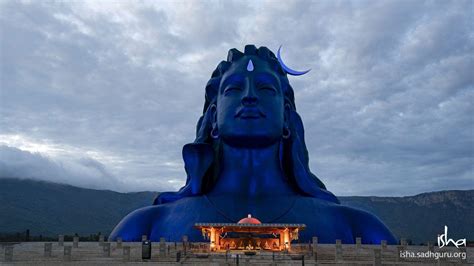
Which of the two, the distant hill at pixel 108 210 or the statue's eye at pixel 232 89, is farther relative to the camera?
the distant hill at pixel 108 210

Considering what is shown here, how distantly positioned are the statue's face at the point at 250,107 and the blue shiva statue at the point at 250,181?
5cm

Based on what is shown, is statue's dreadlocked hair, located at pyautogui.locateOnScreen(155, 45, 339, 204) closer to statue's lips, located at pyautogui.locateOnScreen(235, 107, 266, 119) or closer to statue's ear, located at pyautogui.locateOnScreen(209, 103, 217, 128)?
statue's ear, located at pyautogui.locateOnScreen(209, 103, 217, 128)

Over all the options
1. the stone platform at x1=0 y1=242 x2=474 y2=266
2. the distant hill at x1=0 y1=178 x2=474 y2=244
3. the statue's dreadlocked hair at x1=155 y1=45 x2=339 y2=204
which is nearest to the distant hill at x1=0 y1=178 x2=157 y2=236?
the distant hill at x1=0 y1=178 x2=474 y2=244

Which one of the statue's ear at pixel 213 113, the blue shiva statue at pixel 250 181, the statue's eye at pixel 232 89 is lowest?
the blue shiva statue at pixel 250 181

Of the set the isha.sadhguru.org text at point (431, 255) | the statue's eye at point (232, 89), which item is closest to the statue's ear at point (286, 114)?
the statue's eye at point (232, 89)

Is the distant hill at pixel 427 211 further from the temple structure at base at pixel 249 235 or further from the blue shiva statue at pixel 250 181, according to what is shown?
the temple structure at base at pixel 249 235

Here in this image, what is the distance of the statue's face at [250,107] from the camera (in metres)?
27.0

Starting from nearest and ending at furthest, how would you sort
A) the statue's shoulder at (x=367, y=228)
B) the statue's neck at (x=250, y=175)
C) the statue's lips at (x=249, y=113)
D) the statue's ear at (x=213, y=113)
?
1. the statue's shoulder at (x=367, y=228)
2. the statue's lips at (x=249, y=113)
3. the statue's neck at (x=250, y=175)
4. the statue's ear at (x=213, y=113)

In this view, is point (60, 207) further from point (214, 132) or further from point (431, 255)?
point (431, 255)

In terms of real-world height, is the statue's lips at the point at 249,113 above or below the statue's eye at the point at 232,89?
below

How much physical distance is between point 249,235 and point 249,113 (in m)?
6.42

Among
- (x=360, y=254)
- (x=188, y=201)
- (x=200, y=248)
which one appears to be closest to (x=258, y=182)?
(x=188, y=201)

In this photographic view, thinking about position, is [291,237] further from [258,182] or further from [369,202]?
[369,202]

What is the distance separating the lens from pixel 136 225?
2773 centimetres
